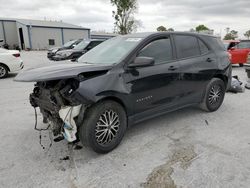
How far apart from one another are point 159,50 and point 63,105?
6.14ft

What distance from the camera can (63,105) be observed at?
286 cm

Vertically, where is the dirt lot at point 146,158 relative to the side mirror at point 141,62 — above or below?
below

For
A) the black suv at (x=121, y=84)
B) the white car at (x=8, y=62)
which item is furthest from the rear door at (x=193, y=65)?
the white car at (x=8, y=62)

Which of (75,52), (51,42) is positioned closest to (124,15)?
(51,42)

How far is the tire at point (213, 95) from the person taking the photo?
14.9 ft

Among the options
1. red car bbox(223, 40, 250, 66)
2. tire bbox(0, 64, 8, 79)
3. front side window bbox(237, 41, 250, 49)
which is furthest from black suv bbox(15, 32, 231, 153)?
front side window bbox(237, 41, 250, 49)

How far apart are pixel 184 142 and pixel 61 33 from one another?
34143mm

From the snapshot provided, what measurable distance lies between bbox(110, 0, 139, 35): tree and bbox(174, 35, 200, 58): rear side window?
35.2 metres

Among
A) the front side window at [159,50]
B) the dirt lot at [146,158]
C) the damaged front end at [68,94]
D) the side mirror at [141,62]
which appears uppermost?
the front side window at [159,50]

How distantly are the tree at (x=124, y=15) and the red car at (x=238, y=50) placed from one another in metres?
28.0

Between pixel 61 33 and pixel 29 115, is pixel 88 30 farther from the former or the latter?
pixel 29 115

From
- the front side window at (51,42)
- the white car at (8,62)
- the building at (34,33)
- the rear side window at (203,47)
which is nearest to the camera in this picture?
the rear side window at (203,47)

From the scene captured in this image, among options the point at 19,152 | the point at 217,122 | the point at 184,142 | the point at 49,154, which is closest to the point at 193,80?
the point at 217,122

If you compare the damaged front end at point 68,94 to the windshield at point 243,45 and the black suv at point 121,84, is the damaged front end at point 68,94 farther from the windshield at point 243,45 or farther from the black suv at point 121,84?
the windshield at point 243,45
